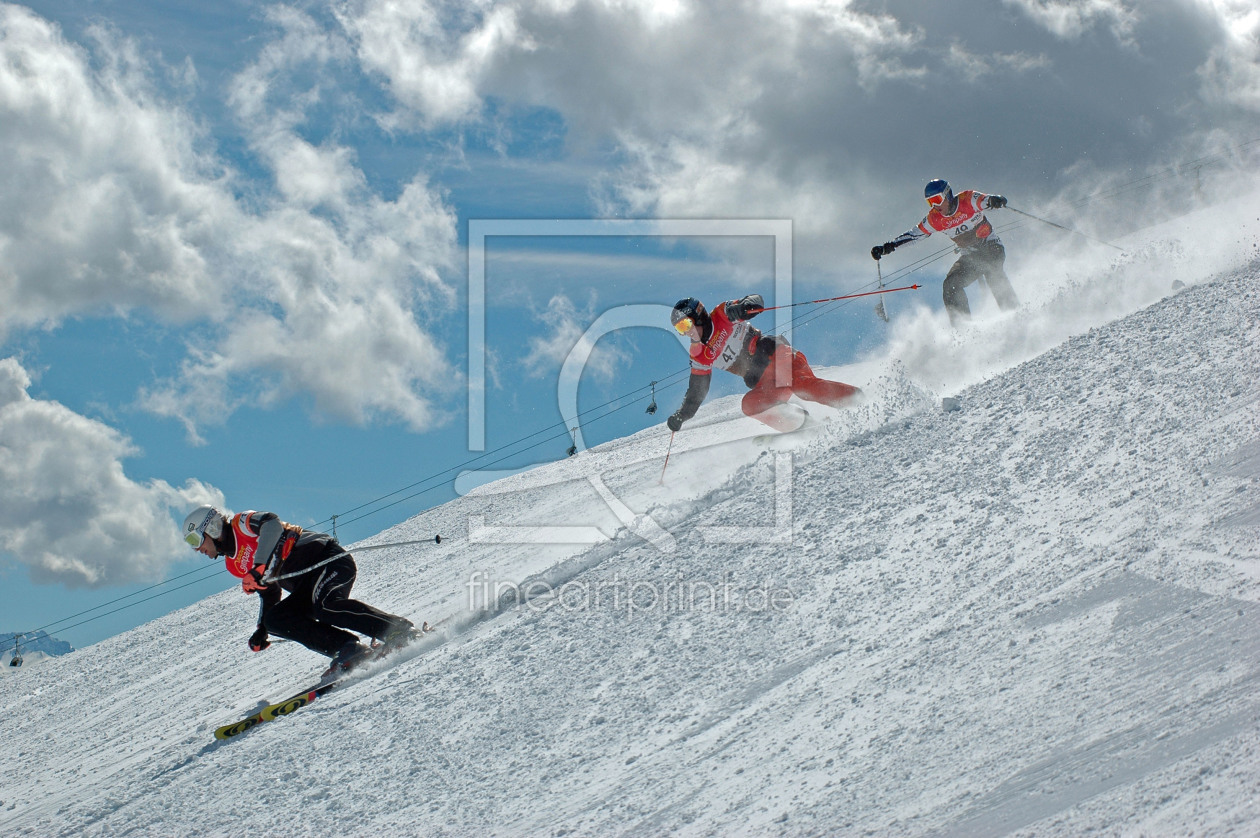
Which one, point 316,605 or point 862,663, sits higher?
point 316,605

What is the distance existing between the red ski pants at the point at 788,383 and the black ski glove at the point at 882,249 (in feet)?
9.62

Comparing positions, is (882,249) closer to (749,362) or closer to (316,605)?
(749,362)

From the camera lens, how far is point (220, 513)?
7.84 meters

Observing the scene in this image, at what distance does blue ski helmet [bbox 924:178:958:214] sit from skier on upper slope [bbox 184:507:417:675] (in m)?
8.32

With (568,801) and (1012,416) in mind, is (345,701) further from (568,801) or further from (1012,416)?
(1012,416)

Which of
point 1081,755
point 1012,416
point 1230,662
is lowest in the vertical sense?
point 1081,755

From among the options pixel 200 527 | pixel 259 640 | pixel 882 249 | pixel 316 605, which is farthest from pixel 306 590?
pixel 882 249

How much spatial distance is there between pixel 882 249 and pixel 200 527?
8610 mm

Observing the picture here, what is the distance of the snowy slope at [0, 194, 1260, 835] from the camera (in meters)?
3.40

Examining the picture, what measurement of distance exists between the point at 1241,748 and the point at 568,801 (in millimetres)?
2779

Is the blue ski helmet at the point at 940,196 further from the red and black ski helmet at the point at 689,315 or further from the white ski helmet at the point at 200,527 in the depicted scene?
the white ski helmet at the point at 200,527

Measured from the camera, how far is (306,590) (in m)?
7.36

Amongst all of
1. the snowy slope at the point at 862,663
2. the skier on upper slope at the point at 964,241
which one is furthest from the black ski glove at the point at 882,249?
the snowy slope at the point at 862,663

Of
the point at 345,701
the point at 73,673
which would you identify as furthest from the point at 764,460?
the point at 73,673
